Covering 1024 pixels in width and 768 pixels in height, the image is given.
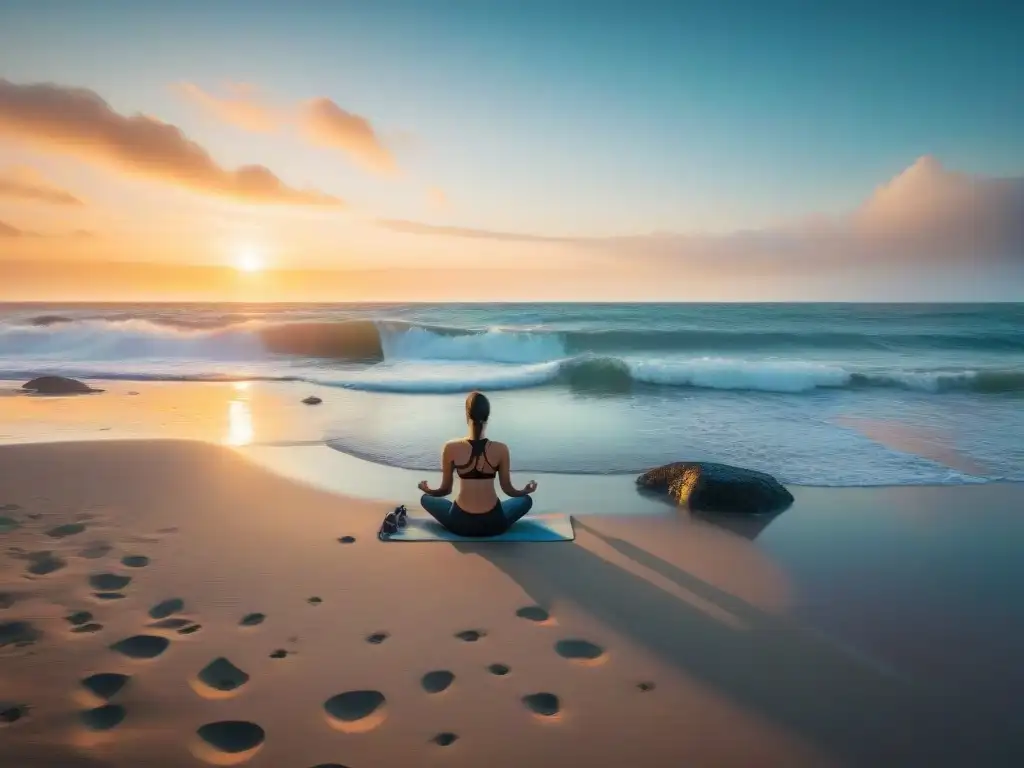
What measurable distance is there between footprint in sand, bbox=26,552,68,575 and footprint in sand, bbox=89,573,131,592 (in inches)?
14.2

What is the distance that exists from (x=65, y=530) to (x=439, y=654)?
3.89 m

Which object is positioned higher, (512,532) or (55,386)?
(55,386)

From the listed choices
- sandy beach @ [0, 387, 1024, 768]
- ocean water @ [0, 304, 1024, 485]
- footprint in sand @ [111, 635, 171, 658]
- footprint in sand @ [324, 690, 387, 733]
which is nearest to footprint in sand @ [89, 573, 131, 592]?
sandy beach @ [0, 387, 1024, 768]

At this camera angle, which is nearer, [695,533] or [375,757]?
[375,757]

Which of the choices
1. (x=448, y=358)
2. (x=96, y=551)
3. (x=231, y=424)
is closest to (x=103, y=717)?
(x=96, y=551)

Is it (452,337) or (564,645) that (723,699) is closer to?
(564,645)

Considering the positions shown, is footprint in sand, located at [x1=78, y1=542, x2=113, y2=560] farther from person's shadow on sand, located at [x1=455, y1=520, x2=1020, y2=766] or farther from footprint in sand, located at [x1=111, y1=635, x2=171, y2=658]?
person's shadow on sand, located at [x1=455, y1=520, x2=1020, y2=766]

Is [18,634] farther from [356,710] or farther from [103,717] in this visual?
[356,710]

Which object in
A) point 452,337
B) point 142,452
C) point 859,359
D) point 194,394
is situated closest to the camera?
point 142,452

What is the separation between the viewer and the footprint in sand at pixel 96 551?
4.80 metres

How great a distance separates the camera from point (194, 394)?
46.6 feet

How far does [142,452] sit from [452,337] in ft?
74.4

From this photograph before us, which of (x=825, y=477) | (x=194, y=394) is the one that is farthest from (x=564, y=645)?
(x=194, y=394)

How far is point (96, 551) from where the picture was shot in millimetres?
4902
